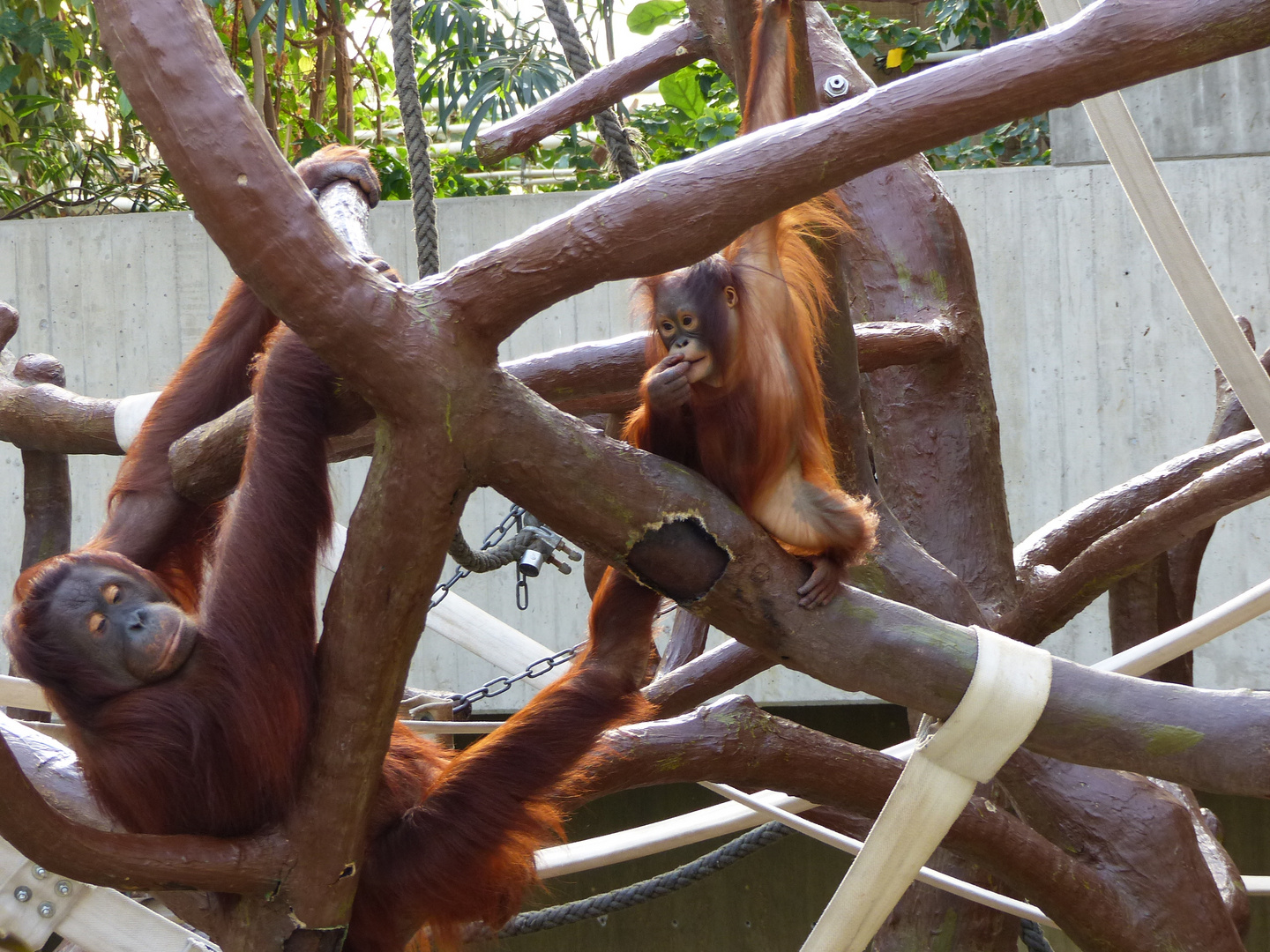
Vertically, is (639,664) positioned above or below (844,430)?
below

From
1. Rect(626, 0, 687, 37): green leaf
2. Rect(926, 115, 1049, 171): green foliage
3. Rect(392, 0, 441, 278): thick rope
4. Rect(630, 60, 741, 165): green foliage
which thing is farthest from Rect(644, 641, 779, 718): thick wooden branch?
Rect(626, 0, 687, 37): green leaf

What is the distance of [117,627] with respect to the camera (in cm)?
153

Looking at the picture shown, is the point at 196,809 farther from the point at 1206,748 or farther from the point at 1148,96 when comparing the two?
the point at 1148,96

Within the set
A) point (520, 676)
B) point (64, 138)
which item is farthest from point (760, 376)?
point (64, 138)

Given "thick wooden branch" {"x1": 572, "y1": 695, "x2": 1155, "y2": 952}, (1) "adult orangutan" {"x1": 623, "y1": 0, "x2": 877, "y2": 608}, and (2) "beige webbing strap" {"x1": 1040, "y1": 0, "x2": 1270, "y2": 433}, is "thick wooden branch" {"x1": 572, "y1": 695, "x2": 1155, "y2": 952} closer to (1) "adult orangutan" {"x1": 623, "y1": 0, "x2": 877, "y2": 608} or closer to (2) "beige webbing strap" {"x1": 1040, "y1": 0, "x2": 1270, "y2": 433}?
(1) "adult orangutan" {"x1": 623, "y1": 0, "x2": 877, "y2": 608}

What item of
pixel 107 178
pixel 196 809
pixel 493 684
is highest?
Answer: pixel 107 178

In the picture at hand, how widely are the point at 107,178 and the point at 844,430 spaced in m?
5.72

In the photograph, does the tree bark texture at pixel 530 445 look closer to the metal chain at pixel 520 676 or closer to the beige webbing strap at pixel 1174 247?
the beige webbing strap at pixel 1174 247

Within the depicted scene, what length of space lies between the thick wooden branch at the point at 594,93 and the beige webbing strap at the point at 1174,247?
1279 millimetres

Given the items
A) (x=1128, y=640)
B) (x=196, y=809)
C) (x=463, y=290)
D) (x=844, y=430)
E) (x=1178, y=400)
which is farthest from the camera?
(x=1178, y=400)

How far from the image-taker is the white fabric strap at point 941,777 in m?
1.22

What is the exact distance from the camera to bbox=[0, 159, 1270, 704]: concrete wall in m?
5.05

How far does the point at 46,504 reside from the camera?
2760mm

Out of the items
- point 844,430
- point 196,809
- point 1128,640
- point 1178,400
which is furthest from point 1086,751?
point 1178,400
